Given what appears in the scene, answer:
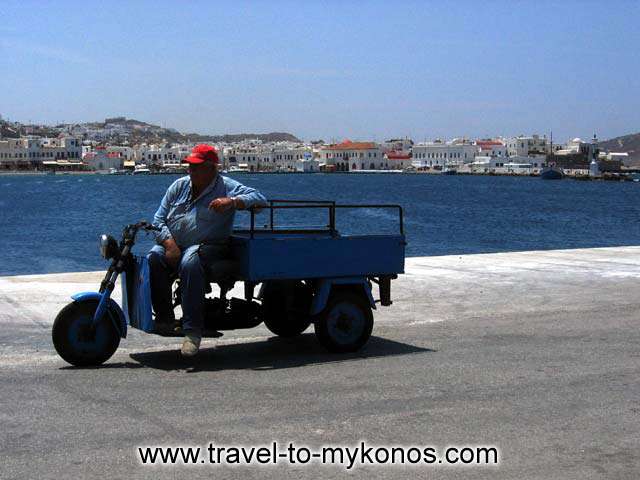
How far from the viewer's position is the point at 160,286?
7820 millimetres

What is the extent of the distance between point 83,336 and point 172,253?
97cm

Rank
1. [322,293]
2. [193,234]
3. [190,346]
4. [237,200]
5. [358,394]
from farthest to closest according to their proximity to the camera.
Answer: [322,293], [193,234], [237,200], [190,346], [358,394]

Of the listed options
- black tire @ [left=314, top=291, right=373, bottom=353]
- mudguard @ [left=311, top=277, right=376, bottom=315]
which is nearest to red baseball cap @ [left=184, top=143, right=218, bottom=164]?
mudguard @ [left=311, top=277, right=376, bottom=315]

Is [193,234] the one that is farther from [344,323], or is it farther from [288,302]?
[344,323]

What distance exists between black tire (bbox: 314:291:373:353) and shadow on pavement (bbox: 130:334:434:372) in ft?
Result: 0.32

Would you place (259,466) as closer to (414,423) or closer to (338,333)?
(414,423)

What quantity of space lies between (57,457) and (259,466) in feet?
3.68

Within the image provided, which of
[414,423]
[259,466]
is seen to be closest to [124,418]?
[259,466]

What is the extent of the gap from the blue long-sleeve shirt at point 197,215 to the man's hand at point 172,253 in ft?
0.35

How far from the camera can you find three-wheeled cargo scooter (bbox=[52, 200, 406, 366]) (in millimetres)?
7730

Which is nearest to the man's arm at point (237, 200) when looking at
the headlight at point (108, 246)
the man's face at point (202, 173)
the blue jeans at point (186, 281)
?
the man's face at point (202, 173)

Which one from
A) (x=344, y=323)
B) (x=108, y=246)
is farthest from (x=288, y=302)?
(x=108, y=246)

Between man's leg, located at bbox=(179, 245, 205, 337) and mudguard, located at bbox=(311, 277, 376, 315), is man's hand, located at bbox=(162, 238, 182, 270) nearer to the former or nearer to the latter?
man's leg, located at bbox=(179, 245, 205, 337)

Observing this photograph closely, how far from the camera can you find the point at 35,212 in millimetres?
83625
